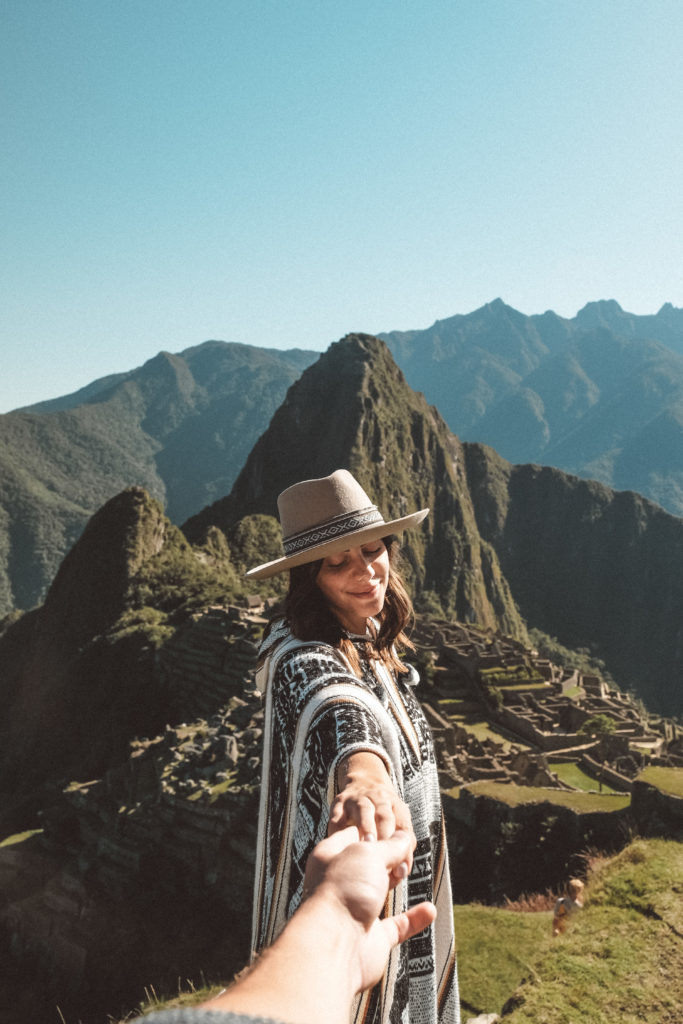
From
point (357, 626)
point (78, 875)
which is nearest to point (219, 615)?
point (78, 875)

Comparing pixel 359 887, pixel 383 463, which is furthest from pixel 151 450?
pixel 359 887

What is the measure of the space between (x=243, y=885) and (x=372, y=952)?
37.9 ft

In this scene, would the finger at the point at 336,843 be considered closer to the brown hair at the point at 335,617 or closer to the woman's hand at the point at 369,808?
the woman's hand at the point at 369,808

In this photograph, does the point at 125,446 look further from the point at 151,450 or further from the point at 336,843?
the point at 336,843

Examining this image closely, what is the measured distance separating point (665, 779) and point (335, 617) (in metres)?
7.84

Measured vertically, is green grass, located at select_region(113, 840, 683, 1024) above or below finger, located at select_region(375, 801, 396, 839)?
below

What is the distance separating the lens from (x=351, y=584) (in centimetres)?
173

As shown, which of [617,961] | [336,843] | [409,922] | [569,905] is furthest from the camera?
[569,905]

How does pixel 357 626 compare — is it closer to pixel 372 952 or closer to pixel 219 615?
pixel 372 952

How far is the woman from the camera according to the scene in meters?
1.31

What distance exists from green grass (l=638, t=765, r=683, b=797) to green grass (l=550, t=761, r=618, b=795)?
8.65m

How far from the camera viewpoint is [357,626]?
1796 millimetres

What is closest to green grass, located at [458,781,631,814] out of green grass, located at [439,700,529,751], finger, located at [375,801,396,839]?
finger, located at [375,801,396,839]

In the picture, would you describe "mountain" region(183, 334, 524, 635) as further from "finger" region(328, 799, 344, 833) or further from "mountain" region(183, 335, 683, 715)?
"finger" region(328, 799, 344, 833)
